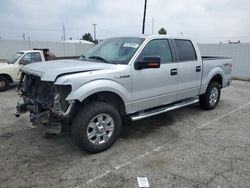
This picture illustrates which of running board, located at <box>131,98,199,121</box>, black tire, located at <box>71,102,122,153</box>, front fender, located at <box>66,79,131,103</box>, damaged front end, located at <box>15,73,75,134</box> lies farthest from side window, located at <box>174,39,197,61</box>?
damaged front end, located at <box>15,73,75,134</box>

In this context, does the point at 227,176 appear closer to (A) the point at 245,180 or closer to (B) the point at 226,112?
(A) the point at 245,180

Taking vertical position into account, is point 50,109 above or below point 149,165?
above

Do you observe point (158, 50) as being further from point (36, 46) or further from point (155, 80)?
point (36, 46)

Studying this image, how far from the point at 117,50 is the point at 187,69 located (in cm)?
168

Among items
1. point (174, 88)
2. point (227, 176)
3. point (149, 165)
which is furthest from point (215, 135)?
point (149, 165)

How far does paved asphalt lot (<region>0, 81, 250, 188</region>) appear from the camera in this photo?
298cm

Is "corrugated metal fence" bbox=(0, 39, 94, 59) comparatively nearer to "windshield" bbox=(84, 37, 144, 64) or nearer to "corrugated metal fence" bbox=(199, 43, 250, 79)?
"corrugated metal fence" bbox=(199, 43, 250, 79)

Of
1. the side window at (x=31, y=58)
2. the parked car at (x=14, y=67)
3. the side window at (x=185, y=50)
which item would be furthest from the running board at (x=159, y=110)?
the side window at (x=31, y=58)

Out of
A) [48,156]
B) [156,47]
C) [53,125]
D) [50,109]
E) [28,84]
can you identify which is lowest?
[48,156]

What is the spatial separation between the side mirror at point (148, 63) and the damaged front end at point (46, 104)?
4.34 feet

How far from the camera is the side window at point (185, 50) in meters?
4.96

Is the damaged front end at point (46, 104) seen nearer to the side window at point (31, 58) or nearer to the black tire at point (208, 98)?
the black tire at point (208, 98)

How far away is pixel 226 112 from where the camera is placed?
616cm

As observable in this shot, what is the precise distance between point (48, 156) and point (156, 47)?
2.80 metres
